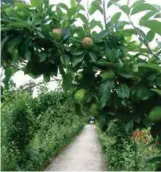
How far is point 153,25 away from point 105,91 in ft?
0.89

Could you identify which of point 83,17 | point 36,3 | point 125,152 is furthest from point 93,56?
point 125,152

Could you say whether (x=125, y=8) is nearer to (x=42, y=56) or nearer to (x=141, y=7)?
(x=141, y=7)

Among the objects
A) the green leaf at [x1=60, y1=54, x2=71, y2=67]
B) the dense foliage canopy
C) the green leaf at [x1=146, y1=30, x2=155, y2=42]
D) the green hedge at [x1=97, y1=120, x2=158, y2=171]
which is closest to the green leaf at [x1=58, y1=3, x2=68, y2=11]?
the dense foliage canopy

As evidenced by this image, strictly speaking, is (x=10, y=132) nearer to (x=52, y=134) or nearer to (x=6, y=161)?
(x=6, y=161)

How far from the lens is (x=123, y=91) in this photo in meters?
1.24

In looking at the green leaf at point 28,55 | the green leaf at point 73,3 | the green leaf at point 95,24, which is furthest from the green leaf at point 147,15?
the green leaf at point 28,55

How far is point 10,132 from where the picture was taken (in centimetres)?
600

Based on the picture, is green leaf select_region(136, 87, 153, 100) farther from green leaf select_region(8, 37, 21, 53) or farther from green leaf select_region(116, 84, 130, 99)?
green leaf select_region(8, 37, 21, 53)

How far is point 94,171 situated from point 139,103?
215 inches

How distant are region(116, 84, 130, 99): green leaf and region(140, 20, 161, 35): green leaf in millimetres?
211

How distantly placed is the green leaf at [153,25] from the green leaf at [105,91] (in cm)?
22

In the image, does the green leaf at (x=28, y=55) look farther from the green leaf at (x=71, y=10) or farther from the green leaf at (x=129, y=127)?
the green leaf at (x=129, y=127)

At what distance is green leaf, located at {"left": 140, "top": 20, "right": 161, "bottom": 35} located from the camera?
1.22 m

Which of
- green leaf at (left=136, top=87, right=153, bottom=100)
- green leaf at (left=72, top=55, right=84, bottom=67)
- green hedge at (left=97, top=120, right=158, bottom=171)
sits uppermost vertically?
green leaf at (left=72, top=55, right=84, bottom=67)
